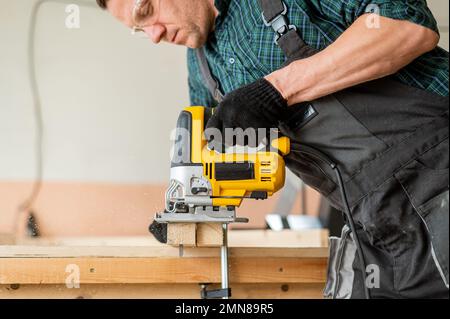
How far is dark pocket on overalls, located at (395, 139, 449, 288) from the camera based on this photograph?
3.76 ft

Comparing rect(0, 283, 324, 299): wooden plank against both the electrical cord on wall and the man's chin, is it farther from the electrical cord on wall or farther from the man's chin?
the electrical cord on wall

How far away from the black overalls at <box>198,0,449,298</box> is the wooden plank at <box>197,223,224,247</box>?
295mm

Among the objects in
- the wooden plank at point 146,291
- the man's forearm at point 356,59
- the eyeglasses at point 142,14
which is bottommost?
the wooden plank at point 146,291

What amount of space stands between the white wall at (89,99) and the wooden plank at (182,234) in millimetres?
1792

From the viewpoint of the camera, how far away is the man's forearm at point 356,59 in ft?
3.87

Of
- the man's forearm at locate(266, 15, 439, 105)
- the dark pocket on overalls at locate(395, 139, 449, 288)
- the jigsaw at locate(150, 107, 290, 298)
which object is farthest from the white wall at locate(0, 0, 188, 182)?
the dark pocket on overalls at locate(395, 139, 449, 288)

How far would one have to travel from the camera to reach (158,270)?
4.92ft

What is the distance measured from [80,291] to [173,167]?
0.45 m

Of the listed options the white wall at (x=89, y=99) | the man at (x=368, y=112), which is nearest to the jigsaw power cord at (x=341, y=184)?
the man at (x=368, y=112)

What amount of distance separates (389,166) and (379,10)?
1.06 feet

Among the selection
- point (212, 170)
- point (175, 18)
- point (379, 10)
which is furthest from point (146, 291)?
point (379, 10)

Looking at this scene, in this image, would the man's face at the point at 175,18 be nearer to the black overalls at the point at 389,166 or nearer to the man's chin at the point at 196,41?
the man's chin at the point at 196,41

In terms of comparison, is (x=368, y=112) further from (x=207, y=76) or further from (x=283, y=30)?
(x=207, y=76)
